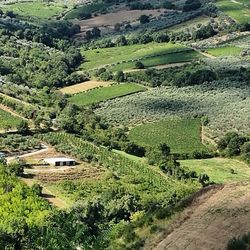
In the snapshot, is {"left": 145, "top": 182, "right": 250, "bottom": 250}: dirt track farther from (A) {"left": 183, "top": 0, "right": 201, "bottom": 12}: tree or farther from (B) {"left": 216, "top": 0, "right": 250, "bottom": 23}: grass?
(A) {"left": 183, "top": 0, "right": 201, "bottom": 12}: tree

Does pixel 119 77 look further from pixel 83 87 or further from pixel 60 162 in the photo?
pixel 60 162

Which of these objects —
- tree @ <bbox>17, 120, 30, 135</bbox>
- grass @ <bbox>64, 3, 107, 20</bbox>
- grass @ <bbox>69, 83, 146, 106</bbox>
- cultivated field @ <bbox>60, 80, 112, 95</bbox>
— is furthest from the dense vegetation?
grass @ <bbox>64, 3, 107, 20</bbox>

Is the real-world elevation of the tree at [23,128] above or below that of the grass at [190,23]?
above

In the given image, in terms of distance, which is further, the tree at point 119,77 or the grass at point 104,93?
the tree at point 119,77

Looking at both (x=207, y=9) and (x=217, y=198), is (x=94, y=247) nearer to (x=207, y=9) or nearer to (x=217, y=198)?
(x=217, y=198)

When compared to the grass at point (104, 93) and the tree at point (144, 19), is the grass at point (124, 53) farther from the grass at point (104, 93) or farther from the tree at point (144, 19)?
the tree at point (144, 19)

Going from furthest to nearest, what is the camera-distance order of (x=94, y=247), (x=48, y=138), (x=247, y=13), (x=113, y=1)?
(x=113, y=1) → (x=247, y=13) → (x=48, y=138) → (x=94, y=247)

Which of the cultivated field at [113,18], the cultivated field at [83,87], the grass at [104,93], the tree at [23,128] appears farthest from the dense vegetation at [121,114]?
the cultivated field at [83,87]

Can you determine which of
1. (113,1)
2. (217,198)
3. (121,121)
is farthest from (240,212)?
(113,1)
